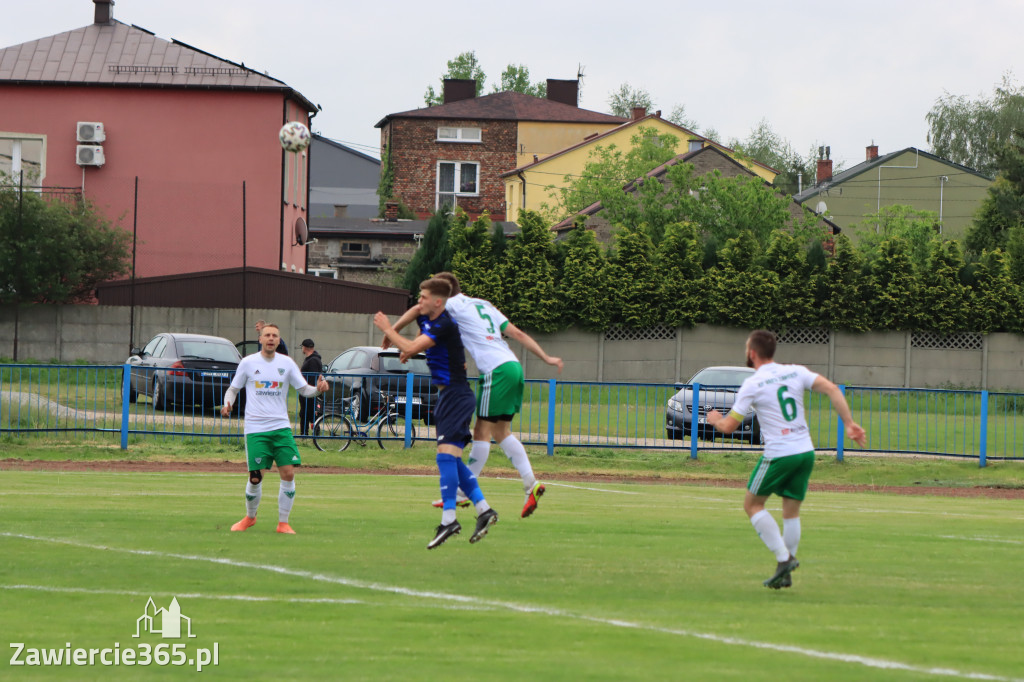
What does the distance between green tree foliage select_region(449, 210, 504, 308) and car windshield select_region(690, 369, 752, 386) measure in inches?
505

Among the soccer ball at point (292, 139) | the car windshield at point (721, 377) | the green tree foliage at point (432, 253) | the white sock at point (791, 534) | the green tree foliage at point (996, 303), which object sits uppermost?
the soccer ball at point (292, 139)

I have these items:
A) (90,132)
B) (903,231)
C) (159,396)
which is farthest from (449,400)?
(903,231)

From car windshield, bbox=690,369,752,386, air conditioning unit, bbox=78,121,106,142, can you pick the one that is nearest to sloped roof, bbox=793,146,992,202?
air conditioning unit, bbox=78,121,106,142

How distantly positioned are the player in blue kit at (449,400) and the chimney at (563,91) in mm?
74532

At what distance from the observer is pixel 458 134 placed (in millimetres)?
→ 74812

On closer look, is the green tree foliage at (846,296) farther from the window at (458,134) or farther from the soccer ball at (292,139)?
the window at (458,134)

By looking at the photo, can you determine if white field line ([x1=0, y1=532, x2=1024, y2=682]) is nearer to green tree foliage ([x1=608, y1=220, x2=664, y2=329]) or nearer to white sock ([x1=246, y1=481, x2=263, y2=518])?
white sock ([x1=246, y1=481, x2=263, y2=518])

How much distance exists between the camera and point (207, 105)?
40.5 m

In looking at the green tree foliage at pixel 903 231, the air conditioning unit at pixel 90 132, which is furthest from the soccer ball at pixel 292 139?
the green tree foliage at pixel 903 231

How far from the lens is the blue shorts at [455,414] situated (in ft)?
32.4

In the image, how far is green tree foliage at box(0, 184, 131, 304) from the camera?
107 ft

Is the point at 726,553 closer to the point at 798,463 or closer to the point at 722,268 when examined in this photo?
the point at 798,463

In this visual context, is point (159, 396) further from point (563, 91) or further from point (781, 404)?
point (563, 91)

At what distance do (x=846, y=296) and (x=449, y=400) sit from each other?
1173 inches
